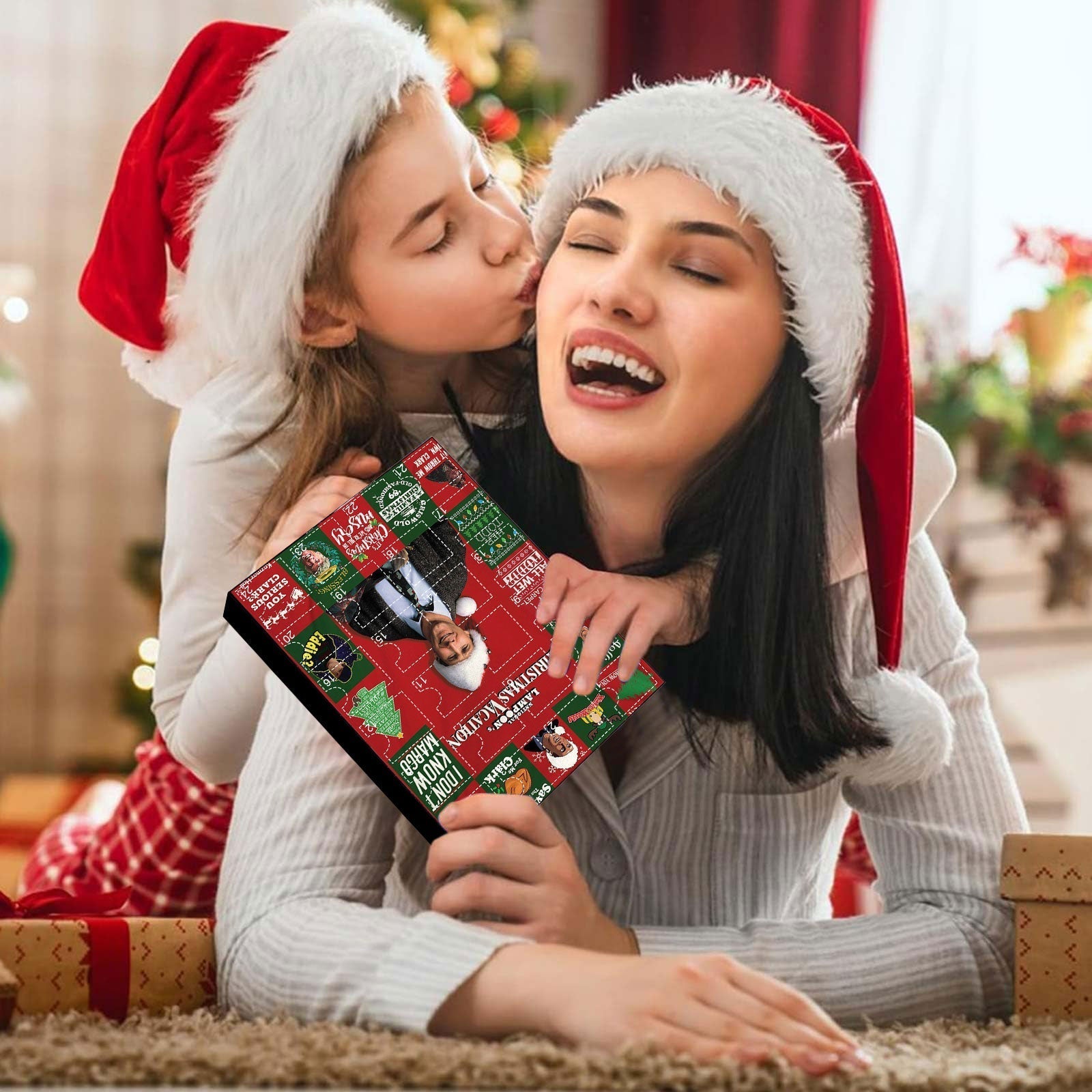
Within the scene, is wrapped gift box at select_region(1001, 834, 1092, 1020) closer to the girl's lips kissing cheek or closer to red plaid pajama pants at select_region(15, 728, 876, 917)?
the girl's lips kissing cheek

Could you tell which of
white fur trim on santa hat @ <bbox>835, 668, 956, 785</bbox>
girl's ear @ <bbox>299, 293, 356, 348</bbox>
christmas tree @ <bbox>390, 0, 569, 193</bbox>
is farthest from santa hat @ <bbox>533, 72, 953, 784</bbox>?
christmas tree @ <bbox>390, 0, 569, 193</bbox>

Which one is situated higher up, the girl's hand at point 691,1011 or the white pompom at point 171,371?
the white pompom at point 171,371

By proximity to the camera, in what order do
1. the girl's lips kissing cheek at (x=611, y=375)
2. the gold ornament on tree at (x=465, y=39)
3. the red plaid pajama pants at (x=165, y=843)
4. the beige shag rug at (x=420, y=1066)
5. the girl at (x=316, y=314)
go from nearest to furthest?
the beige shag rug at (x=420, y=1066), the girl's lips kissing cheek at (x=611, y=375), the girl at (x=316, y=314), the red plaid pajama pants at (x=165, y=843), the gold ornament on tree at (x=465, y=39)

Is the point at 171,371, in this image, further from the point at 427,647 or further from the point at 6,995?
the point at 6,995

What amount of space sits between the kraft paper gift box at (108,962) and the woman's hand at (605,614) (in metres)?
0.31

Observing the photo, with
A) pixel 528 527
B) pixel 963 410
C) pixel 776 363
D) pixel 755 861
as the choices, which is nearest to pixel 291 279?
pixel 528 527

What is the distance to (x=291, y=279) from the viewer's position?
3.61ft

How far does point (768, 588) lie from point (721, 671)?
0.06 m

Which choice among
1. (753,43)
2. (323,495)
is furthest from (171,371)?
(753,43)

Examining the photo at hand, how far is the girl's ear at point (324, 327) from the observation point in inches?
43.9

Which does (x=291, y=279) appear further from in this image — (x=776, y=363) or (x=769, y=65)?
(x=769, y=65)

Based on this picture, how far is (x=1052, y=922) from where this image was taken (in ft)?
3.19

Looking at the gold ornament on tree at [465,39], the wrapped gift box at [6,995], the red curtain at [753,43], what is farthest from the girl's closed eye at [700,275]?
the red curtain at [753,43]

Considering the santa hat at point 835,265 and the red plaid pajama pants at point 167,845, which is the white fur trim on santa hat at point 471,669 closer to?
the santa hat at point 835,265
